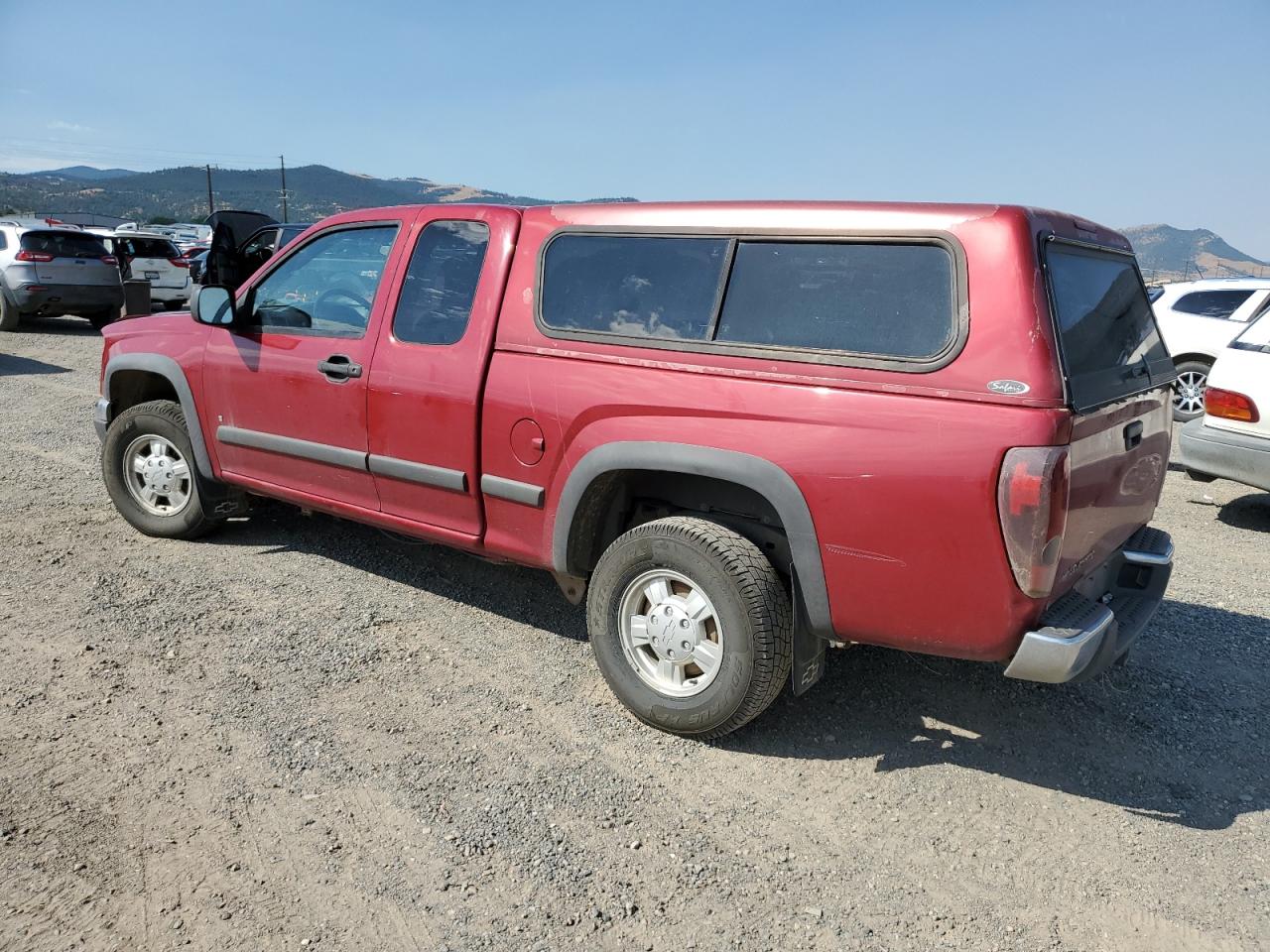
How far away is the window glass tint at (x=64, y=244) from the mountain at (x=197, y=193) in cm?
7061

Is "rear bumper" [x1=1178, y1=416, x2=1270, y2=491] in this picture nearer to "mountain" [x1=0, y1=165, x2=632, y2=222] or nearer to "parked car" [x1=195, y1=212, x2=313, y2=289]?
"parked car" [x1=195, y1=212, x2=313, y2=289]

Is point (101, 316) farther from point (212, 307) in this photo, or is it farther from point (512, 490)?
point (512, 490)

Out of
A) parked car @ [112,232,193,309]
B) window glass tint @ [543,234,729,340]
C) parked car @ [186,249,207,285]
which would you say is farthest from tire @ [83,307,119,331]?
window glass tint @ [543,234,729,340]

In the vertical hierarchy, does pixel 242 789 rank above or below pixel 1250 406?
below

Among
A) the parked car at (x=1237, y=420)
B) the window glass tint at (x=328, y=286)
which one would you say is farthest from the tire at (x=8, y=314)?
the parked car at (x=1237, y=420)

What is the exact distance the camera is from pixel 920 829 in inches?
113

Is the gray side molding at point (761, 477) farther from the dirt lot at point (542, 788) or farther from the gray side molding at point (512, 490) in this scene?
the dirt lot at point (542, 788)

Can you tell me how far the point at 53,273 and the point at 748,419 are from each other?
15.1 m

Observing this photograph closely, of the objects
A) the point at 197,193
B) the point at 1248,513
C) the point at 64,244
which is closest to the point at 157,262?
the point at 64,244

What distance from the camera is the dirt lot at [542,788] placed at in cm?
244

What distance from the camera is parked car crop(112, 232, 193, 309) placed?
1631 cm

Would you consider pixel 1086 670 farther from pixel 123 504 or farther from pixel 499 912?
pixel 123 504

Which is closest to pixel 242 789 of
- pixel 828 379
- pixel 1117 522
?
pixel 828 379

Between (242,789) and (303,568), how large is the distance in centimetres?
208
